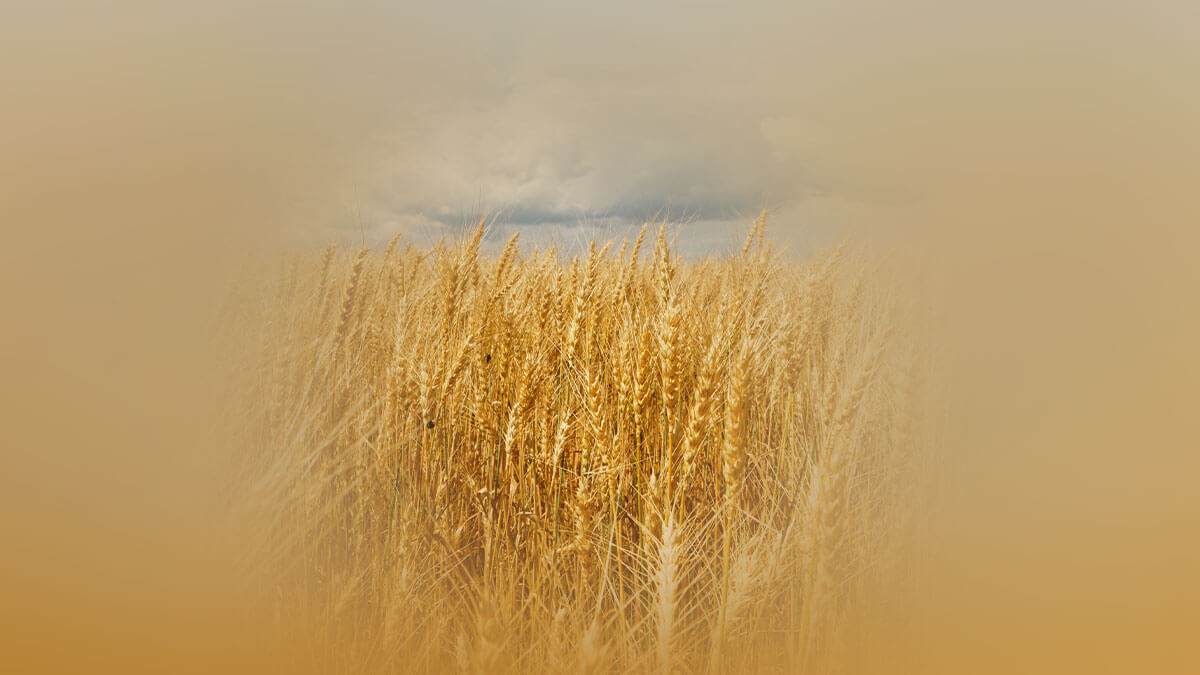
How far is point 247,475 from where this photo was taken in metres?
1.47

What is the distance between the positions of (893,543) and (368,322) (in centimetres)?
155

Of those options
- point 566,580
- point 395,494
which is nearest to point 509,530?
point 566,580

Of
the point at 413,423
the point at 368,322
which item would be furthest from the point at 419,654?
the point at 368,322

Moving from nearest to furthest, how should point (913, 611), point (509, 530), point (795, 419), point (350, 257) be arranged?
point (913, 611) → point (509, 530) → point (350, 257) → point (795, 419)

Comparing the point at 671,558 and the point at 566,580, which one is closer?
the point at 671,558

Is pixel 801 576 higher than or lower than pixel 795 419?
lower

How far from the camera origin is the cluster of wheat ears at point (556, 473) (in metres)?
1.39

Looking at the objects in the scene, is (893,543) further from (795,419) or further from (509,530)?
(509,530)

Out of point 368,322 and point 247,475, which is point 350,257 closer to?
point 368,322

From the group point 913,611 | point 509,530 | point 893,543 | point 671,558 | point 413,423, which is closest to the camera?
point 913,611

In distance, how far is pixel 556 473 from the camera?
1.73 metres

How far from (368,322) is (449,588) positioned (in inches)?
33.2

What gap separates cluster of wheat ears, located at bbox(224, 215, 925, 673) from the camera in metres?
1.39

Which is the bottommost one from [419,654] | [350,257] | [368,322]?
[419,654]
